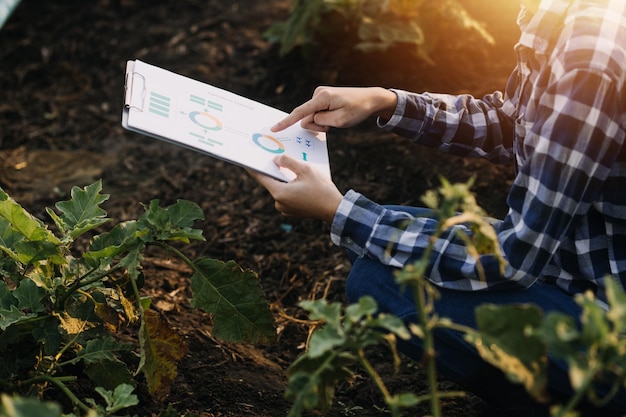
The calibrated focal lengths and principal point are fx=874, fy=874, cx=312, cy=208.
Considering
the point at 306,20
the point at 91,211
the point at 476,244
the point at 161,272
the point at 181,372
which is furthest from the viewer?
the point at 306,20

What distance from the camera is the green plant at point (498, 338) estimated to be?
120 cm

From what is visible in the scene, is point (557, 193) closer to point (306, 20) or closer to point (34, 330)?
point (34, 330)

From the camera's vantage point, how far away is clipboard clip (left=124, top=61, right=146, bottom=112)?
2.10m

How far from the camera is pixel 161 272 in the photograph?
291 cm

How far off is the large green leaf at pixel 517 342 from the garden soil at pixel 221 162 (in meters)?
0.91

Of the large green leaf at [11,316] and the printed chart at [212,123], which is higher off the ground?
the printed chart at [212,123]

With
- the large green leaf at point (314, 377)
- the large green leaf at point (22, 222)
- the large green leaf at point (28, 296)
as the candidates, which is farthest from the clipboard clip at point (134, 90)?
the large green leaf at point (314, 377)

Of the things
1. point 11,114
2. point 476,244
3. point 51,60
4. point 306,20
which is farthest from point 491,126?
point 51,60

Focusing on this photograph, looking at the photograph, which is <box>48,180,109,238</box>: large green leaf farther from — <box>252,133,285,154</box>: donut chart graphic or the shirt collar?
the shirt collar

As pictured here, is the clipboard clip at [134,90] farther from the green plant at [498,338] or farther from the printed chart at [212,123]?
the green plant at [498,338]

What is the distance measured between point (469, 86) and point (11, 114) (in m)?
2.14

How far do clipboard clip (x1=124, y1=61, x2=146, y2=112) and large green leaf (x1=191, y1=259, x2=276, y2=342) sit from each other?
16.0 inches

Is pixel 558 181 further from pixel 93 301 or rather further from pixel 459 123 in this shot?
pixel 93 301

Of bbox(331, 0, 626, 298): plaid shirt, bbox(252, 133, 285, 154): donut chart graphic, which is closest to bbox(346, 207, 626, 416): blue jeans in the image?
bbox(331, 0, 626, 298): plaid shirt
